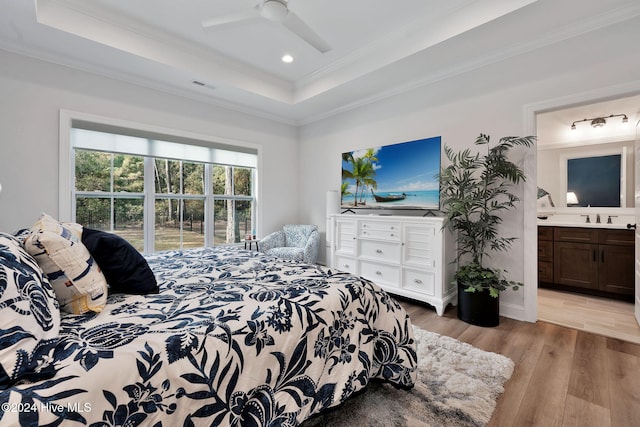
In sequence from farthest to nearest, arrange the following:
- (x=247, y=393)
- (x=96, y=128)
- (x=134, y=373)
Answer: (x=96, y=128)
(x=247, y=393)
(x=134, y=373)

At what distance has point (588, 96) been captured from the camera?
7.95 feet

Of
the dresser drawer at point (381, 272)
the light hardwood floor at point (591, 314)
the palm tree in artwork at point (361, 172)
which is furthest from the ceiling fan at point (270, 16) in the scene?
the light hardwood floor at point (591, 314)

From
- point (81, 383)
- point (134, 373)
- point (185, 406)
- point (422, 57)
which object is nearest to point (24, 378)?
point (81, 383)

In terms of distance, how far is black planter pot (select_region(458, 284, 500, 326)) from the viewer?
2648mm

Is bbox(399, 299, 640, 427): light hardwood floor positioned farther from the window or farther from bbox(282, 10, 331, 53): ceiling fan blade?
the window

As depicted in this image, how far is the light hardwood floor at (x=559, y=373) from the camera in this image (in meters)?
1.54

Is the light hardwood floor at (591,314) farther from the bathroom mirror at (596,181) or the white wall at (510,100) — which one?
the bathroom mirror at (596,181)

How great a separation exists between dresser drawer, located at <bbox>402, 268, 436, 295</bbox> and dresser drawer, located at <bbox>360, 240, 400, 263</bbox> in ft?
0.65

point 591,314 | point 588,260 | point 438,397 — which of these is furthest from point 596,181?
point 438,397

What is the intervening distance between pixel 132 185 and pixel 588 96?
15.8 ft

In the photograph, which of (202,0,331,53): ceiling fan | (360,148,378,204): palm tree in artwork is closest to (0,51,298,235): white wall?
(202,0,331,53): ceiling fan

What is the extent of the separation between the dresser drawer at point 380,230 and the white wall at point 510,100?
1.04 m

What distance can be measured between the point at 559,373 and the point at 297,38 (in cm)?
365

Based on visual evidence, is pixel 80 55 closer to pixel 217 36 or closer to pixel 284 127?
pixel 217 36
